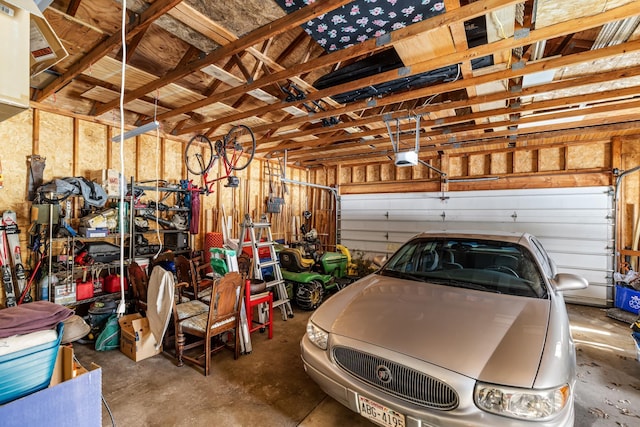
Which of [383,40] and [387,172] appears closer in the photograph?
[383,40]

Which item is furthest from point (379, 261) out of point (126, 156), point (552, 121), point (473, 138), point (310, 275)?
point (126, 156)

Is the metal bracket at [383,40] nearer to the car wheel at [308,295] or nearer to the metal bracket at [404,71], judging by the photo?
the metal bracket at [404,71]

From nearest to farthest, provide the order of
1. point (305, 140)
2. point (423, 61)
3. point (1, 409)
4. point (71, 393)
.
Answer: point (1, 409), point (71, 393), point (423, 61), point (305, 140)

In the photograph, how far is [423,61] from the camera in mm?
2598

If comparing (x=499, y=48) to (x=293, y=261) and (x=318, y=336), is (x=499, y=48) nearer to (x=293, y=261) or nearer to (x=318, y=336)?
(x=318, y=336)

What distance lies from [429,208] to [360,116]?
12.3 ft

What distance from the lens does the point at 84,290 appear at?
12.1 feet

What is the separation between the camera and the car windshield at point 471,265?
235cm

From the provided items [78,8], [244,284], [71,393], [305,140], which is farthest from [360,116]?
[71,393]

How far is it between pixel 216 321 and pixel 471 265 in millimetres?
2581

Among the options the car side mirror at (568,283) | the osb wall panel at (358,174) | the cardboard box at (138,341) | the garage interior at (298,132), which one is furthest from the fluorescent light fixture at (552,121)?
the cardboard box at (138,341)

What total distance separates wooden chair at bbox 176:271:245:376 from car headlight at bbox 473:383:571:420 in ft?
7.37

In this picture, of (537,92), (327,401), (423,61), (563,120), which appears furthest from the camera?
(563,120)

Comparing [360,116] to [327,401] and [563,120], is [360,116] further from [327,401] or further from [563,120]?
[327,401]
